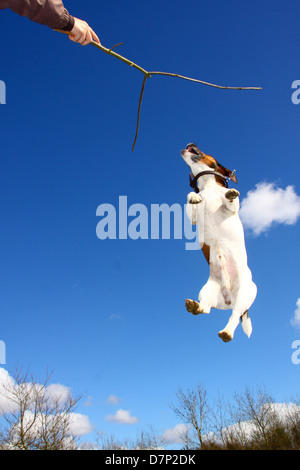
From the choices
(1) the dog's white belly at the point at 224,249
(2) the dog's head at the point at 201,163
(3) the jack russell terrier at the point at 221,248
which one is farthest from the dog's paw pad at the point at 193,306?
(2) the dog's head at the point at 201,163

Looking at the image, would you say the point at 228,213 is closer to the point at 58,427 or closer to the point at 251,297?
the point at 251,297

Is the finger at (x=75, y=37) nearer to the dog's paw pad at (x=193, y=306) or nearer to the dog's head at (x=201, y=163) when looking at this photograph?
the dog's head at (x=201, y=163)

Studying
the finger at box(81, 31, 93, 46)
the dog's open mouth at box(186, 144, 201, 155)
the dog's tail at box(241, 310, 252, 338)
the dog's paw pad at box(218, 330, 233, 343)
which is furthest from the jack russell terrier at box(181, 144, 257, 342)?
the finger at box(81, 31, 93, 46)

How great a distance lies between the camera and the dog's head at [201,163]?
453 cm

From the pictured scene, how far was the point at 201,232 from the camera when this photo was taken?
167 inches

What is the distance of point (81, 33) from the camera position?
3402 mm

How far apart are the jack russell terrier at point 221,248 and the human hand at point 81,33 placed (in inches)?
72.4

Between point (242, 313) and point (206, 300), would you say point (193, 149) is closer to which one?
point (206, 300)

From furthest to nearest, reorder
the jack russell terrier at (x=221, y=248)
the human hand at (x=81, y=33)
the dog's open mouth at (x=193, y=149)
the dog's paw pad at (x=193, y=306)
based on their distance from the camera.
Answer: the dog's open mouth at (x=193, y=149) < the jack russell terrier at (x=221, y=248) < the dog's paw pad at (x=193, y=306) < the human hand at (x=81, y=33)

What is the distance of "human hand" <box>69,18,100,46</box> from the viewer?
11.1ft

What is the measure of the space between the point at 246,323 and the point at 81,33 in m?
3.17

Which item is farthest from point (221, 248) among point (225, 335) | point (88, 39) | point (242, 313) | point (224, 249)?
point (88, 39)
